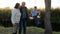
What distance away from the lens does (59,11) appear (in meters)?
22.6

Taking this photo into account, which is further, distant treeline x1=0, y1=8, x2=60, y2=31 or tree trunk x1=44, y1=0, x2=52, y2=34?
distant treeline x1=0, y1=8, x2=60, y2=31

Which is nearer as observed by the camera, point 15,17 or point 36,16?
point 15,17

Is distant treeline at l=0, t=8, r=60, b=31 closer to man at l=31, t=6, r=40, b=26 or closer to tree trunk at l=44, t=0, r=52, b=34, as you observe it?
man at l=31, t=6, r=40, b=26

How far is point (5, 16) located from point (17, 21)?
8.32 metres

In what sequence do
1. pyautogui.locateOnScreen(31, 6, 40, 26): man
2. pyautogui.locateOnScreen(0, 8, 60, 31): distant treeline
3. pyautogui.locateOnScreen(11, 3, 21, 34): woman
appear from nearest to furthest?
pyautogui.locateOnScreen(11, 3, 21, 34): woman, pyautogui.locateOnScreen(31, 6, 40, 26): man, pyautogui.locateOnScreen(0, 8, 60, 31): distant treeline

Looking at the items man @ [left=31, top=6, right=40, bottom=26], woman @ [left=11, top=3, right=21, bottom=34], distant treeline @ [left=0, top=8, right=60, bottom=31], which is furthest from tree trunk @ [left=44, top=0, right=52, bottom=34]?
distant treeline @ [left=0, top=8, right=60, bottom=31]

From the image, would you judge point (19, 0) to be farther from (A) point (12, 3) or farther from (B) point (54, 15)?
(B) point (54, 15)

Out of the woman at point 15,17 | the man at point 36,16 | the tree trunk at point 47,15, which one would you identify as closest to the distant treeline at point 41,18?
the man at point 36,16

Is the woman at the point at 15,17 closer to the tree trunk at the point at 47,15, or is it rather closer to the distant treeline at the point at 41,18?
the tree trunk at the point at 47,15

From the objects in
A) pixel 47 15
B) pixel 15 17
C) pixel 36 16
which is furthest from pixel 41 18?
pixel 15 17

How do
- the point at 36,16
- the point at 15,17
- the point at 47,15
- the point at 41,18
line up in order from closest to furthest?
1. the point at 15,17
2. the point at 47,15
3. the point at 36,16
4. the point at 41,18

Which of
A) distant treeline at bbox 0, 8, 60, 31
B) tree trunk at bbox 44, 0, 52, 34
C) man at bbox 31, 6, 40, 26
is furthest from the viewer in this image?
distant treeline at bbox 0, 8, 60, 31

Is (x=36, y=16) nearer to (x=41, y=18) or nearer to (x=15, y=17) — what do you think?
(x=41, y=18)

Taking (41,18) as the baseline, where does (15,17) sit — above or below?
above
